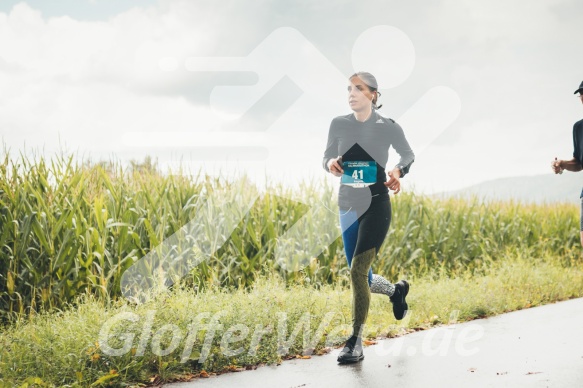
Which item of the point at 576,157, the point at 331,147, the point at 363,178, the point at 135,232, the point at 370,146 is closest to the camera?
the point at 363,178

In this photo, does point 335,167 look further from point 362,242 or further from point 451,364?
point 451,364

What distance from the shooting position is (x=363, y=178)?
20.0ft

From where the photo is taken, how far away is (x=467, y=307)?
9.30m

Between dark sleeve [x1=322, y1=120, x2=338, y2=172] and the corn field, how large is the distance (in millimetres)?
3447

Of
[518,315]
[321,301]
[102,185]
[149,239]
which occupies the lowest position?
[518,315]

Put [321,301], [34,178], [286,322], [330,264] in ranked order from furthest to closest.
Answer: [330,264] → [34,178] → [321,301] → [286,322]

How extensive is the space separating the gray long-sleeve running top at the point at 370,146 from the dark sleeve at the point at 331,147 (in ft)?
0.05

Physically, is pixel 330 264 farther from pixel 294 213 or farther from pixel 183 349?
pixel 183 349

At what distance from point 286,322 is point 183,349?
1334 millimetres

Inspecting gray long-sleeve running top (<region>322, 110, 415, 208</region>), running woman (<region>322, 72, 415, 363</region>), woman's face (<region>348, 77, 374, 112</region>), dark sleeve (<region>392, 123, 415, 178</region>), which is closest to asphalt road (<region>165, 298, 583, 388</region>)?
running woman (<region>322, 72, 415, 363</region>)

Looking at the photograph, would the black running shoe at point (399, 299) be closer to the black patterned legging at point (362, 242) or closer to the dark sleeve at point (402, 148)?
the black patterned legging at point (362, 242)

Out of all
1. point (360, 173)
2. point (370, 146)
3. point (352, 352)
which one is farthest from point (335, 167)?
point (352, 352)

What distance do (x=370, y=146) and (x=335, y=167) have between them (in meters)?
0.42

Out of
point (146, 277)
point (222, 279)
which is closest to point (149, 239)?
point (146, 277)
